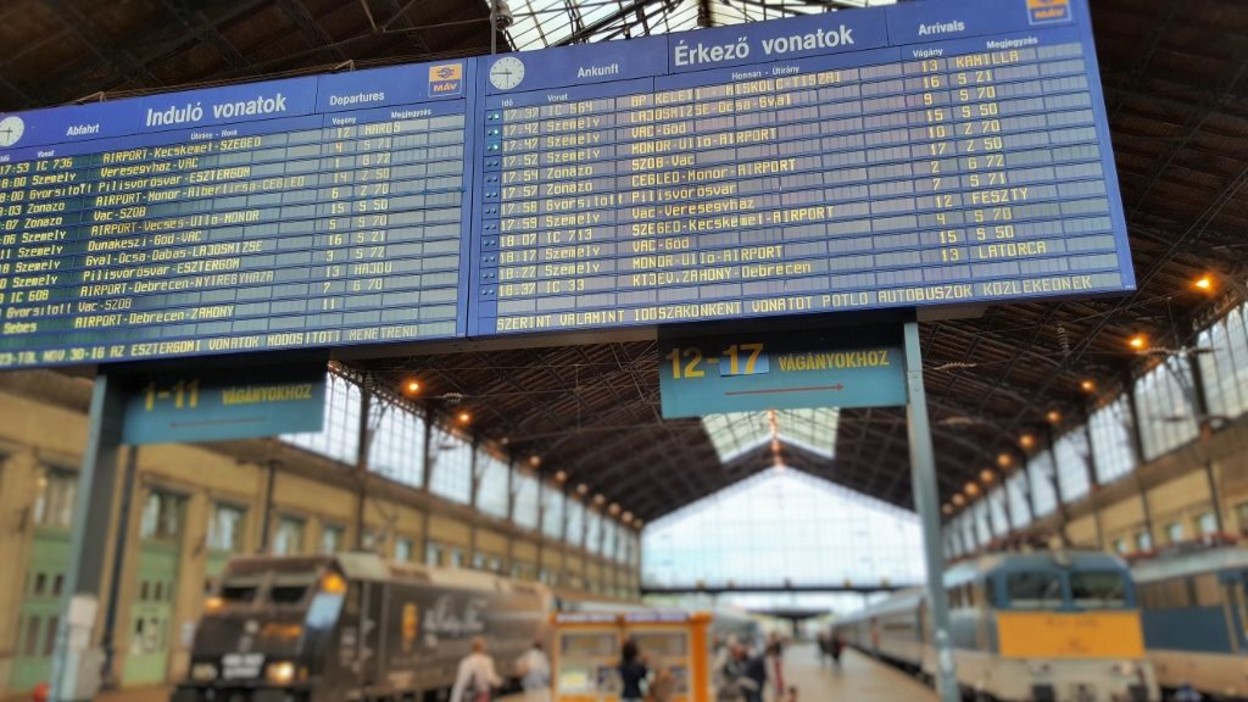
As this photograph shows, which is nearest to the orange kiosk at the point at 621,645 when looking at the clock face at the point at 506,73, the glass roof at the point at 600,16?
the clock face at the point at 506,73

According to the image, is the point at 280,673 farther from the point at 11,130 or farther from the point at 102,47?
the point at 102,47

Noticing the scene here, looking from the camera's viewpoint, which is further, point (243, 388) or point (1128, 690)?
point (1128, 690)

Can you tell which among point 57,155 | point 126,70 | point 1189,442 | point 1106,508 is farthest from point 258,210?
point 1106,508

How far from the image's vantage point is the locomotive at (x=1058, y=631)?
17.8m

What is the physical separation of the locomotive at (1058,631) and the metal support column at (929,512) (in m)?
9.13

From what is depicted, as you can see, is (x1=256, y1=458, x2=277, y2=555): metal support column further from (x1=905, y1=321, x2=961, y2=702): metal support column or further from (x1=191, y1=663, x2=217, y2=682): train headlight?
(x1=905, y1=321, x2=961, y2=702): metal support column

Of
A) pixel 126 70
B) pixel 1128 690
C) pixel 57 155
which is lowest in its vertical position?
pixel 1128 690

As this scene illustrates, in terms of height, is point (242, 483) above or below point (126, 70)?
below

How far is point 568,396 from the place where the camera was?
38688 millimetres

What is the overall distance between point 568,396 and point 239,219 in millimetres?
27019

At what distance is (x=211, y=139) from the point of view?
12578 millimetres

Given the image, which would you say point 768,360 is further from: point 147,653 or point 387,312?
point 147,653

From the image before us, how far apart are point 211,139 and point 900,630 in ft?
119

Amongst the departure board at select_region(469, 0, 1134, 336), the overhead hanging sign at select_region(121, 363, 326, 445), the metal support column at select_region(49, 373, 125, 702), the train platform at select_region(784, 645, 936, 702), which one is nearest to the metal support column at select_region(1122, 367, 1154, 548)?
the train platform at select_region(784, 645, 936, 702)
